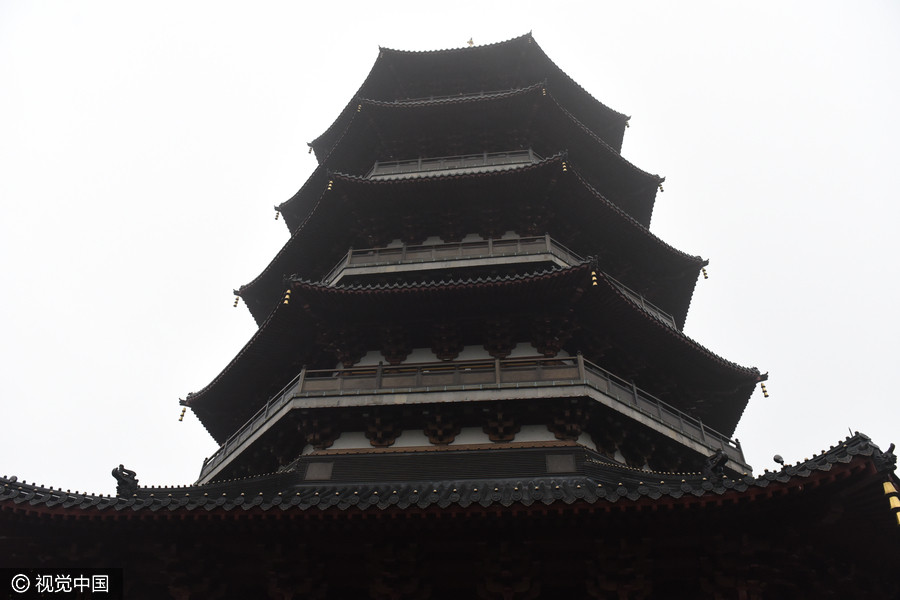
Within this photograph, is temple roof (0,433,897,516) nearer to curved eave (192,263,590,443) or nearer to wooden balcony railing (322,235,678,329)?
curved eave (192,263,590,443)

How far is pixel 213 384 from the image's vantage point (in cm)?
1797

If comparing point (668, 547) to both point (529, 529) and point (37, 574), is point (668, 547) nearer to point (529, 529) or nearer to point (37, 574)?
point (529, 529)

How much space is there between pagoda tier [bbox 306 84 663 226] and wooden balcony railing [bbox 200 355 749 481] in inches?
382

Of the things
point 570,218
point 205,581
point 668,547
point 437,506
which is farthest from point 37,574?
point 570,218

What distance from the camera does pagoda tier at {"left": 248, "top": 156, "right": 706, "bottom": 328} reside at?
1848cm

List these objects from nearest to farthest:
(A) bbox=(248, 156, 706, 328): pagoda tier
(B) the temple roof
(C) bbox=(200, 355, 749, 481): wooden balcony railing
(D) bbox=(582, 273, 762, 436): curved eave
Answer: (B) the temple roof, (C) bbox=(200, 355, 749, 481): wooden balcony railing, (D) bbox=(582, 273, 762, 436): curved eave, (A) bbox=(248, 156, 706, 328): pagoda tier

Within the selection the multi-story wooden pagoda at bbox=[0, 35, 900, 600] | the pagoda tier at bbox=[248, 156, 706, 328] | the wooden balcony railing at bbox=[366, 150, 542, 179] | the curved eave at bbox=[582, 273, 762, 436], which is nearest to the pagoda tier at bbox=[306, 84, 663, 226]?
the multi-story wooden pagoda at bbox=[0, 35, 900, 600]

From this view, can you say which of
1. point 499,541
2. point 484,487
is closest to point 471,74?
point 484,487

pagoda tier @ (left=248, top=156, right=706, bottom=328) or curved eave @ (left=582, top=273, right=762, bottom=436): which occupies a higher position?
pagoda tier @ (left=248, top=156, right=706, bottom=328)

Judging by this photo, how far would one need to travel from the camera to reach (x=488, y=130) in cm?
2206

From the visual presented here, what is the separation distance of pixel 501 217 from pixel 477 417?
23.3ft

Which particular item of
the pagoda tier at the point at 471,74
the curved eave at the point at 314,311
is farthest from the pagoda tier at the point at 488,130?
the curved eave at the point at 314,311

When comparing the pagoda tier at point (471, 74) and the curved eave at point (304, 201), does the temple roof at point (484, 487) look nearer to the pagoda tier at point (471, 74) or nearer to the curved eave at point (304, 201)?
the curved eave at point (304, 201)

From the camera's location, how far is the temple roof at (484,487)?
893 centimetres
